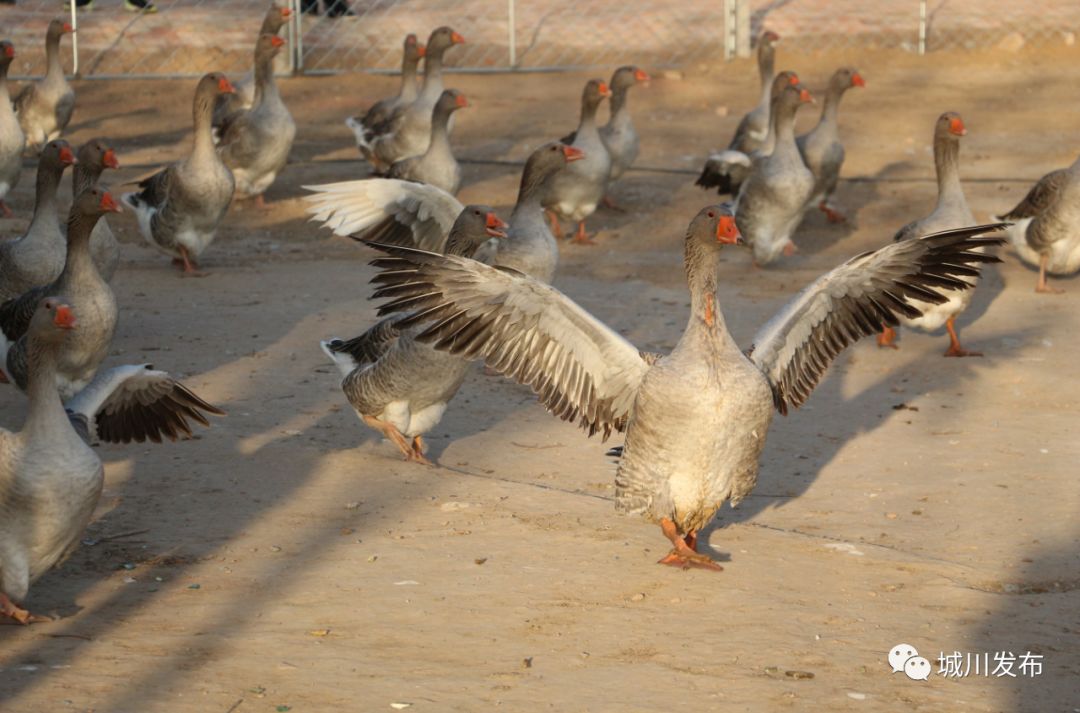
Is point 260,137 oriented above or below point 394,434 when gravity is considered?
above

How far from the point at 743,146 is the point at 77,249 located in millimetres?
8449

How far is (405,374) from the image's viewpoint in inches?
313

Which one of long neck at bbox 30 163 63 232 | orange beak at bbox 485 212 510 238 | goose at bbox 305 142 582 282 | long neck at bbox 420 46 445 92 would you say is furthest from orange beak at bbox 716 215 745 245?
long neck at bbox 420 46 445 92

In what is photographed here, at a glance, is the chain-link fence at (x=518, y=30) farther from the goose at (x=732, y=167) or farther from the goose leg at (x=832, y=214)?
the goose leg at (x=832, y=214)

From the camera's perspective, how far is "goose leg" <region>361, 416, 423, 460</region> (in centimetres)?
823

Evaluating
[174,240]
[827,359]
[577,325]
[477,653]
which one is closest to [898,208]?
[174,240]

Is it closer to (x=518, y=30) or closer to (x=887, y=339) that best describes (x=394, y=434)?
(x=887, y=339)

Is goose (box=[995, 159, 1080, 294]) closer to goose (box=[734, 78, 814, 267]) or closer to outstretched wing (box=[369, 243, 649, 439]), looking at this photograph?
goose (box=[734, 78, 814, 267])

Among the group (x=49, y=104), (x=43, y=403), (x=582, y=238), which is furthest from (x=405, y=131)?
(x=43, y=403)

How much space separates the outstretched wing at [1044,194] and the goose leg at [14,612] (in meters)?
8.81

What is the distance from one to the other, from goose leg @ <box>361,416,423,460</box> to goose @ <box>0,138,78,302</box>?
2.76 m

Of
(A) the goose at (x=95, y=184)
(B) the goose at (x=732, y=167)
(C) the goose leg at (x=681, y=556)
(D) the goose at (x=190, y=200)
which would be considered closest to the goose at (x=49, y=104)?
(D) the goose at (x=190, y=200)

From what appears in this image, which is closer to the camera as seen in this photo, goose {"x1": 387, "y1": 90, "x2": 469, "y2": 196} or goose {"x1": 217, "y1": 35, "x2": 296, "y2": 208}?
goose {"x1": 387, "y1": 90, "x2": 469, "y2": 196}

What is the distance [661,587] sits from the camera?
6.32 m
